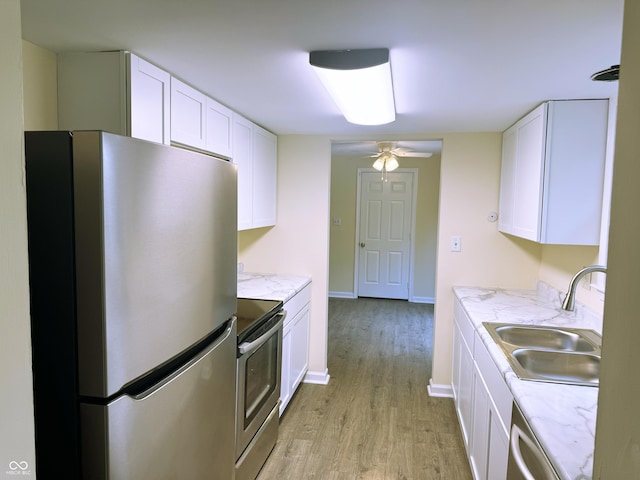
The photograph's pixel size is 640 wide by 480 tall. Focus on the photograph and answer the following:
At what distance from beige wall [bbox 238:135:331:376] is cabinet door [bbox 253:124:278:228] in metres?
0.10

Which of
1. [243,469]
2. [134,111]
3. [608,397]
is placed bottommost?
[243,469]

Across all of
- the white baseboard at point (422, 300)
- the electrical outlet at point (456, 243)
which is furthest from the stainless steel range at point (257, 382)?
the white baseboard at point (422, 300)

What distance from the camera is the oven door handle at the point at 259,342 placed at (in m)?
1.84

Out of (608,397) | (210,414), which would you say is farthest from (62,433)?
(608,397)

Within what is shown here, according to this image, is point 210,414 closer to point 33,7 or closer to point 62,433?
point 62,433

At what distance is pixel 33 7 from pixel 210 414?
1.39 m

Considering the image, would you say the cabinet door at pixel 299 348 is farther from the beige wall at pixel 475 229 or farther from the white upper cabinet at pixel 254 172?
the beige wall at pixel 475 229

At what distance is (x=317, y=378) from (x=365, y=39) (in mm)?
2764

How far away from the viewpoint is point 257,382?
2.16 m

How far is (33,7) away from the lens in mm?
1251

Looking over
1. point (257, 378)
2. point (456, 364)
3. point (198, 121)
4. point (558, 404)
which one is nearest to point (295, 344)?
point (257, 378)

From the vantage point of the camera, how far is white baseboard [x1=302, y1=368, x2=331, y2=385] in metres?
3.46

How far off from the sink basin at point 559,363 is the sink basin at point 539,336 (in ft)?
0.73

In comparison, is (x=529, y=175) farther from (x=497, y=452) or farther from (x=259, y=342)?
(x=259, y=342)
